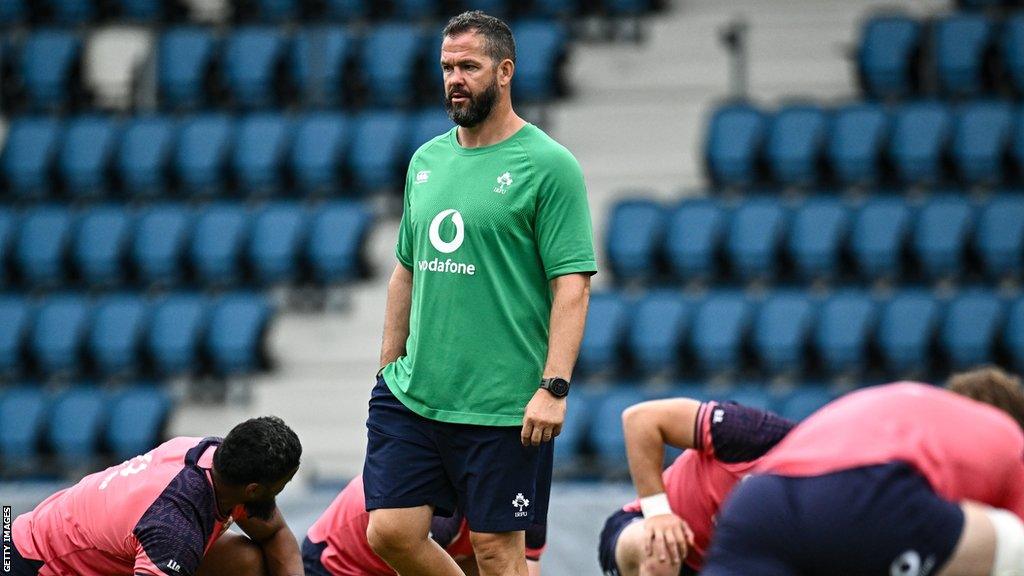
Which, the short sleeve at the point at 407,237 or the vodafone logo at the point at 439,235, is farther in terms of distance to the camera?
the short sleeve at the point at 407,237

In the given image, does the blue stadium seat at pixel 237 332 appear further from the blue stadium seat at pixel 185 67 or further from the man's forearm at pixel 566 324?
the man's forearm at pixel 566 324

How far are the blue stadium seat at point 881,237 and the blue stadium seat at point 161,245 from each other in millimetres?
5190

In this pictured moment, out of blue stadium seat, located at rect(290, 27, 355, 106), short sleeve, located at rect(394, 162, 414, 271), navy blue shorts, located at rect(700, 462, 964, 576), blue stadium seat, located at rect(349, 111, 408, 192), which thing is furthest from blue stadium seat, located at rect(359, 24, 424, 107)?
navy blue shorts, located at rect(700, 462, 964, 576)

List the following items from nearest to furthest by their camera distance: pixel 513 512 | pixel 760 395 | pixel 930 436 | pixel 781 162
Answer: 1. pixel 930 436
2. pixel 513 512
3. pixel 760 395
4. pixel 781 162

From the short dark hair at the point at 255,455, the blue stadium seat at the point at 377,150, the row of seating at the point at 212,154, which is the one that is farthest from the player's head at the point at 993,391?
the blue stadium seat at the point at 377,150

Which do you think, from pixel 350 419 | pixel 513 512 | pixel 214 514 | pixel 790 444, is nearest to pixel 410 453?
pixel 513 512

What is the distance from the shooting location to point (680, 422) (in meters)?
5.22

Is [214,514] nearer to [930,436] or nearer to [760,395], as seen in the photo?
[930,436]

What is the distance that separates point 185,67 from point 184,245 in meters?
1.97

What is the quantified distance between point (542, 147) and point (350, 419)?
294 inches

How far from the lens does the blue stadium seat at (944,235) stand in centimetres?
1120

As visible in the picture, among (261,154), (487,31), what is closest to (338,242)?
(261,154)

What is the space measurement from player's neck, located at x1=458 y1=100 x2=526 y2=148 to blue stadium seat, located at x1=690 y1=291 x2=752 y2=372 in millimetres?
6305

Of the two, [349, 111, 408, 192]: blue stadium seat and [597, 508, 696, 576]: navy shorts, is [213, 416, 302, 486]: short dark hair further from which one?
[349, 111, 408, 192]: blue stadium seat
